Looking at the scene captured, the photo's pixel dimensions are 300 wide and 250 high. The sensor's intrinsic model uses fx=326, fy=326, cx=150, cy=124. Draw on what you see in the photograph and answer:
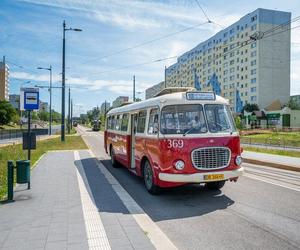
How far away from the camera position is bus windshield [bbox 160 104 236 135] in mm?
7883

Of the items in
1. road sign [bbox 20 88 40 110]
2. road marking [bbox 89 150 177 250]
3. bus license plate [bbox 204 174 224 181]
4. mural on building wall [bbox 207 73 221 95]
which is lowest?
road marking [bbox 89 150 177 250]

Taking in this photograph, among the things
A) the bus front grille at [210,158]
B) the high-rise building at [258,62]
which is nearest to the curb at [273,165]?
the bus front grille at [210,158]

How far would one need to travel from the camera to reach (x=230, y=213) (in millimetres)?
6703

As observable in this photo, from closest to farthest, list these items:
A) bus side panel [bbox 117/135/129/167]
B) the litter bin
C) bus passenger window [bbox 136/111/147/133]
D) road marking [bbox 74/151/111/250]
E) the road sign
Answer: road marking [bbox 74/151/111/250], the litter bin, bus passenger window [bbox 136/111/147/133], the road sign, bus side panel [bbox 117/135/129/167]

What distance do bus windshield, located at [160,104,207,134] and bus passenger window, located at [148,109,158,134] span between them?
0.33 meters

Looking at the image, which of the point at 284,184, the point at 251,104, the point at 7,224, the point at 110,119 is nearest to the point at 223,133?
the point at 284,184

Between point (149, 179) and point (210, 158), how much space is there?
6.18 feet

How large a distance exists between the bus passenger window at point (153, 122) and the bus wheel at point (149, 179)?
95 cm

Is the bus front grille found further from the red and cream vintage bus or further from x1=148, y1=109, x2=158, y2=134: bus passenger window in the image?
x1=148, y1=109, x2=158, y2=134: bus passenger window

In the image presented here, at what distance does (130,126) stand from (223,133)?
13.2ft

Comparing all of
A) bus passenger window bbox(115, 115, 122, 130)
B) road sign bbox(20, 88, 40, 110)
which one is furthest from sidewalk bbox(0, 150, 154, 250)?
bus passenger window bbox(115, 115, 122, 130)

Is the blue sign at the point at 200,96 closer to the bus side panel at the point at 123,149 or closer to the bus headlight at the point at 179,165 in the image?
the bus headlight at the point at 179,165

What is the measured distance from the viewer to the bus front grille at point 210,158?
757 centimetres

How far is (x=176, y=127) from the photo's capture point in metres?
7.88
